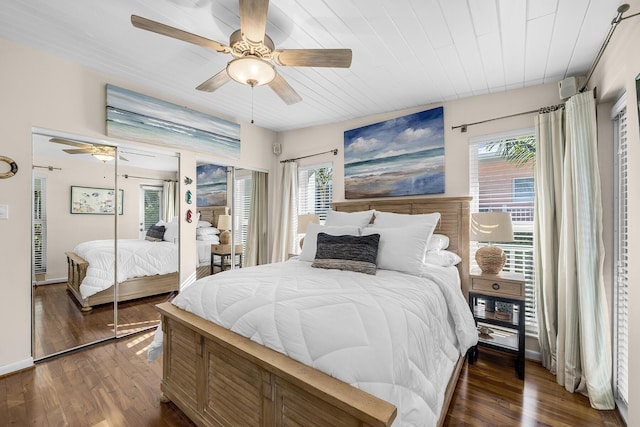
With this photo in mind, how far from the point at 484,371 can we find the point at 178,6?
352 cm

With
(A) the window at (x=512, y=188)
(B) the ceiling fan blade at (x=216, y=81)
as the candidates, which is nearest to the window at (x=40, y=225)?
(B) the ceiling fan blade at (x=216, y=81)

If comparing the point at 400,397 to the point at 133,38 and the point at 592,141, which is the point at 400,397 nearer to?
the point at 592,141

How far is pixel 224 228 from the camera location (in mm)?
3902

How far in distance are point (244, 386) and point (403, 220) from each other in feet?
6.08

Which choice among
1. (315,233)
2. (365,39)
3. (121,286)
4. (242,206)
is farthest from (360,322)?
(242,206)

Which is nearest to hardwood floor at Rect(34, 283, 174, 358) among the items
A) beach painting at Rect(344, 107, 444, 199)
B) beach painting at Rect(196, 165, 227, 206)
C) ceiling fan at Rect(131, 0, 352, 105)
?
beach painting at Rect(196, 165, 227, 206)

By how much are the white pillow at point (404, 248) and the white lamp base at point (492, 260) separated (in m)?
0.65

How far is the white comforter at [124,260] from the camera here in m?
2.78

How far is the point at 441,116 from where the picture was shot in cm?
305

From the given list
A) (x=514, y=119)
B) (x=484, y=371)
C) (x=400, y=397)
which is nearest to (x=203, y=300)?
(x=400, y=397)

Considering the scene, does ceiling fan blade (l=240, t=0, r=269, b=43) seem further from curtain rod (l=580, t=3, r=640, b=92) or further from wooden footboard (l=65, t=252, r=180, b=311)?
wooden footboard (l=65, t=252, r=180, b=311)

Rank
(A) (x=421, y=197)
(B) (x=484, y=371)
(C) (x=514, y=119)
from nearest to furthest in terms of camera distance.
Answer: (B) (x=484, y=371)
(C) (x=514, y=119)
(A) (x=421, y=197)

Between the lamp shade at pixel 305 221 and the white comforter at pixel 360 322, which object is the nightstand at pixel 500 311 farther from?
the lamp shade at pixel 305 221

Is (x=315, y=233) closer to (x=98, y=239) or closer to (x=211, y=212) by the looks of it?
(x=211, y=212)
